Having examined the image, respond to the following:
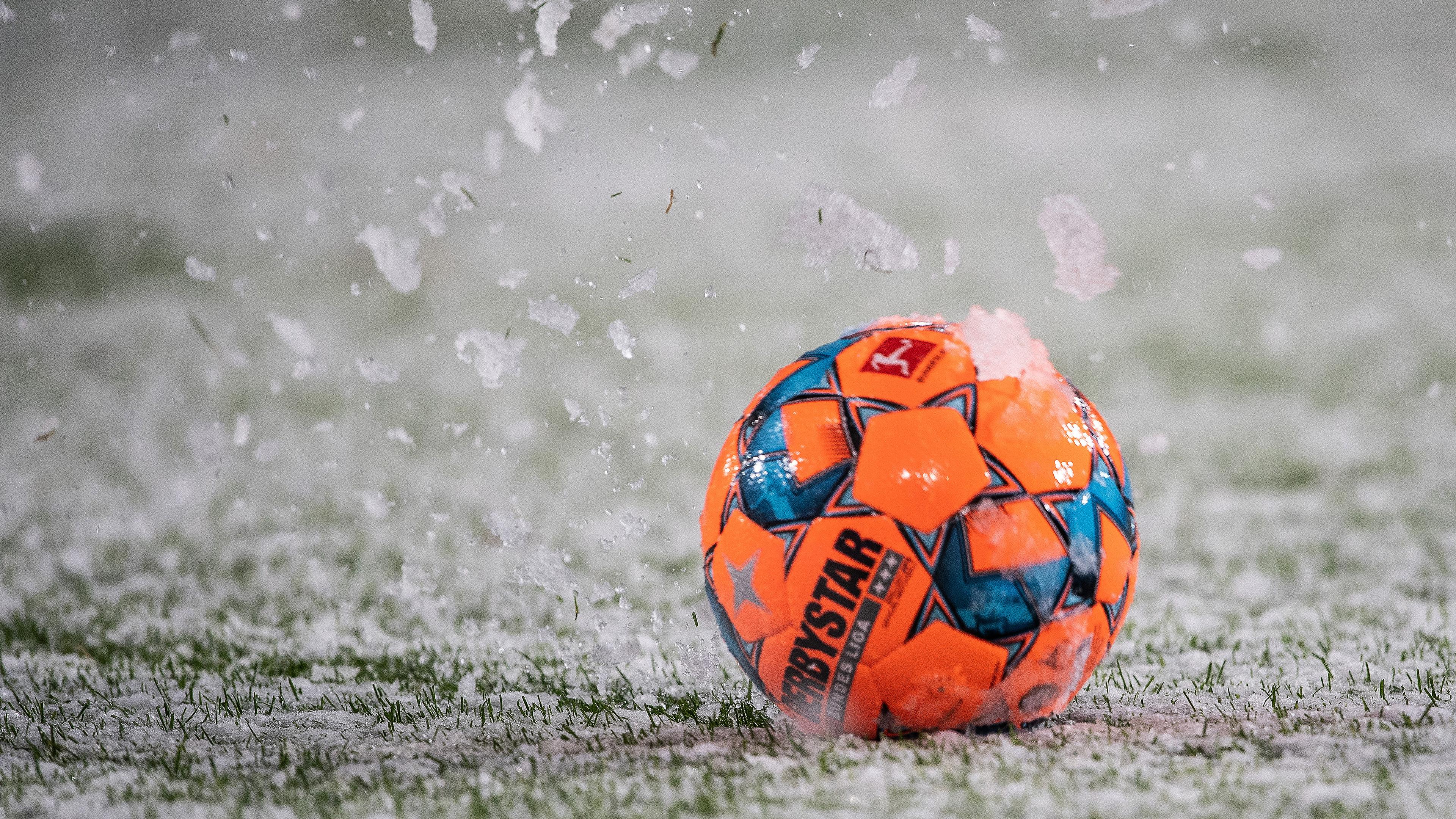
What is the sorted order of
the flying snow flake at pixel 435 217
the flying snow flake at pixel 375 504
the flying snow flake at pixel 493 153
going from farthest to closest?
the flying snow flake at pixel 493 153 → the flying snow flake at pixel 375 504 → the flying snow flake at pixel 435 217

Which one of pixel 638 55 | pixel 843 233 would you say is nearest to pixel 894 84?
pixel 843 233

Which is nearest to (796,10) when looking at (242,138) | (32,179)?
(242,138)

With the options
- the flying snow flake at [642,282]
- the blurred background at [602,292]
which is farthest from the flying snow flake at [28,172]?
the flying snow flake at [642,282]

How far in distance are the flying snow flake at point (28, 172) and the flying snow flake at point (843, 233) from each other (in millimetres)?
11188

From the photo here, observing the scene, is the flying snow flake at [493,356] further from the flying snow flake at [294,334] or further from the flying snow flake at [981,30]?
the flying snow flake at [294,334]

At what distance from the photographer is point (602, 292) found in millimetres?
15320

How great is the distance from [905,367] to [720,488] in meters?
0.60

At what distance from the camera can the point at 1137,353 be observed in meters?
11.4

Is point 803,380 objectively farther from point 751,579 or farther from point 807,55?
point 807,55

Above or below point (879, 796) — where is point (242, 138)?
below

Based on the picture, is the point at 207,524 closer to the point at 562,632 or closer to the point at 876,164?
the point at 562,632

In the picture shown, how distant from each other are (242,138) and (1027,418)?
16.7 metres

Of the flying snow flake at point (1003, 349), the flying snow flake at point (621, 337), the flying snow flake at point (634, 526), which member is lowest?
the flying snow flake at point (634, 526)

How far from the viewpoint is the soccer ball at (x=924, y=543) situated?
293cm
